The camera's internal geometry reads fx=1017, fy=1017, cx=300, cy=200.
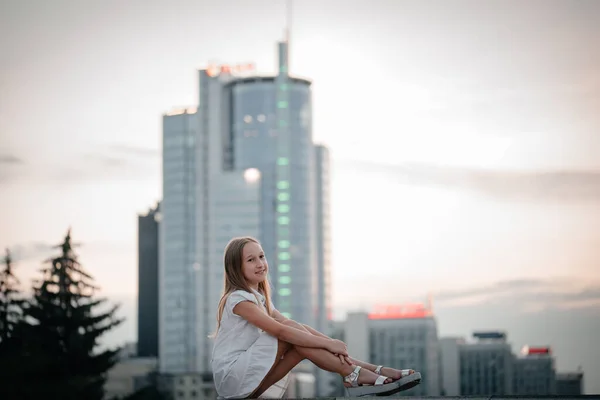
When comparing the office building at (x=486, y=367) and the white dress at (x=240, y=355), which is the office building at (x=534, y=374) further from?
the white dress at (x=240, y=355)

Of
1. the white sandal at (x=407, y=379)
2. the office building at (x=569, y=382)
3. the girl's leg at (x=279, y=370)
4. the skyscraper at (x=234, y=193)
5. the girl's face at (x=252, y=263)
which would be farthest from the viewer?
the office building at (x=569, y=382)

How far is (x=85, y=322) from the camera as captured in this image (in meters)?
28.1

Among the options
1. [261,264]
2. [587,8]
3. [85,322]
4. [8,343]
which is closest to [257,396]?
[261,264]

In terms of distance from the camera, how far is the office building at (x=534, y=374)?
5157 inches

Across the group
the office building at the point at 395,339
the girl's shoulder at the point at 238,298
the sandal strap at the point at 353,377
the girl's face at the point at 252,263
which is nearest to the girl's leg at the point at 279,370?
the sandal strap at the point at 353,377

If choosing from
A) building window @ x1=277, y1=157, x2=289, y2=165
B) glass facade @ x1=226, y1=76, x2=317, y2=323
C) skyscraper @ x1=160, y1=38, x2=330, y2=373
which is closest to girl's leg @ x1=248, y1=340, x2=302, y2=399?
skyscraper @ x1=160, y1=38, x2=330, y2=373

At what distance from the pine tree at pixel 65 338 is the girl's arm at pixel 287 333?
47.4 ft

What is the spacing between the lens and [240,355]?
6.91 meters

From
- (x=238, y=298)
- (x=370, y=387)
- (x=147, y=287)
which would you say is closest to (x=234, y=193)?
(x=147, y=287)

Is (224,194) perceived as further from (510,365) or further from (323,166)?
(510,365)

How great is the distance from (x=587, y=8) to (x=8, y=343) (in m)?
87.0

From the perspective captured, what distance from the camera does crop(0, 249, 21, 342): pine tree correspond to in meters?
26.1

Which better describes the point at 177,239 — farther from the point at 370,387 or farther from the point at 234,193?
the point at 370,387

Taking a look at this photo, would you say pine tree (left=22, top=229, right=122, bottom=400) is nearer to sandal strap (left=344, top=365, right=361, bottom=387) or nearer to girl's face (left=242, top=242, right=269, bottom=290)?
girl's face (left=242, top=242, right=269, bottom=290)
